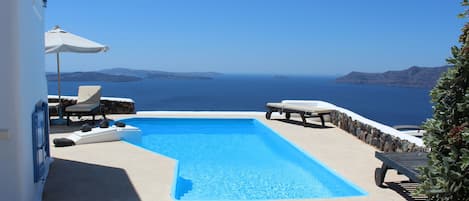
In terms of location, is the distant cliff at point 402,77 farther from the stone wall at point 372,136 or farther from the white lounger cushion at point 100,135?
the white lounger cushion at point 100,135

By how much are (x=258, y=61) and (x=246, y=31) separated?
9374 mm

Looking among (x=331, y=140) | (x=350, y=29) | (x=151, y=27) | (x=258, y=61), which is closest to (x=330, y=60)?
(x=350, y=29)

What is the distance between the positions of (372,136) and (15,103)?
6430 mm

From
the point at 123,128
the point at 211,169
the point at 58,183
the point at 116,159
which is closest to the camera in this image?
the point at 58,183

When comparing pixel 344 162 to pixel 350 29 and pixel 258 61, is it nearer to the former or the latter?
pixel 350 29

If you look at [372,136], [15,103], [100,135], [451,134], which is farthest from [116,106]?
[451,134]

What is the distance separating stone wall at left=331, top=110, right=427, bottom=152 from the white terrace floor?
16 cm

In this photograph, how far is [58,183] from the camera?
500cm

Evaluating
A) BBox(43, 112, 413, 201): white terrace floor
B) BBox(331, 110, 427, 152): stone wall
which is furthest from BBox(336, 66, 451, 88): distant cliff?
BBox(43, 112, 413, 201): white terrace floor

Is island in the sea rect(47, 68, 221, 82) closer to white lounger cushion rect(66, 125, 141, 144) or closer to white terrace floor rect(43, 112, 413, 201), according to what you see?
white lounger cushion rect(66, 125, 141, 144)

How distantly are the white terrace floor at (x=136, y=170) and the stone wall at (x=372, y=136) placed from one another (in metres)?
0.16

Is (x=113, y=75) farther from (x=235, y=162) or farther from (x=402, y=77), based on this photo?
(x=235, y=162)

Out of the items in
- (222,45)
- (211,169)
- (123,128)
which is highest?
(222,45)

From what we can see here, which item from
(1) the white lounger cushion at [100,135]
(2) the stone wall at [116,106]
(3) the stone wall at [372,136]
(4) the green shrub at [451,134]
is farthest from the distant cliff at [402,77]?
(4) the green shrub at [451,134]
